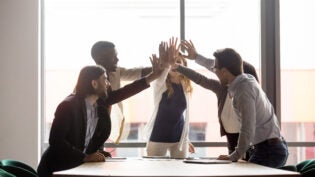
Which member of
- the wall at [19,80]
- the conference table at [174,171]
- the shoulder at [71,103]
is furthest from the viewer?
the wall at [19,80]

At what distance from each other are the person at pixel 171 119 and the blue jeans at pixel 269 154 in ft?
5.13

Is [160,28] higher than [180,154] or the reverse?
higher

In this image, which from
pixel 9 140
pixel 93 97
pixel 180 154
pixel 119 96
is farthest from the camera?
pixel 9 140

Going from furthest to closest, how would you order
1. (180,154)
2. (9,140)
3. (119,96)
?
(9,140)
(180,154)
(119,96)

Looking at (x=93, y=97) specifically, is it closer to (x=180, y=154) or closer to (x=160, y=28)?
(x=180, y=154)

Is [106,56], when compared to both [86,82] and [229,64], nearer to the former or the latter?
[86,82]

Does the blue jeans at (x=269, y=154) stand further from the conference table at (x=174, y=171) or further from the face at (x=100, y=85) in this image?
the face at (x=100, y=85)

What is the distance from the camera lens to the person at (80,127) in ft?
11.9

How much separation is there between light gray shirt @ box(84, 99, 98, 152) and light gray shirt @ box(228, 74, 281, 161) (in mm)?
965

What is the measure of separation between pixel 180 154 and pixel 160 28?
5.56 feet

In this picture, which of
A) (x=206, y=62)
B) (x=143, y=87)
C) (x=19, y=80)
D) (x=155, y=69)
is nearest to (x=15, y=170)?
(x=143, y=87)

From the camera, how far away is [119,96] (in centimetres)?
437

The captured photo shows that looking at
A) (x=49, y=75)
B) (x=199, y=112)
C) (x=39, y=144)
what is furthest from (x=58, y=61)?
(x=199, y=112)

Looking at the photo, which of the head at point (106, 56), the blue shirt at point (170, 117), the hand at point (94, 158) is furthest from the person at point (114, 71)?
the hand at point (94, 158)
